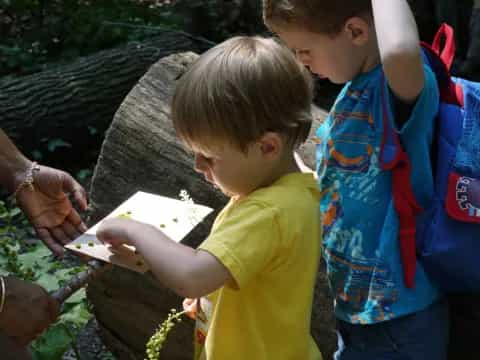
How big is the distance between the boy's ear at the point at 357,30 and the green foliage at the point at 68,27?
5457 mm

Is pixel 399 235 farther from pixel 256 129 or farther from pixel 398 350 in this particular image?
Answer: pixel 256 129

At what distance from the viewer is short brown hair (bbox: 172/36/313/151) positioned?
188cm

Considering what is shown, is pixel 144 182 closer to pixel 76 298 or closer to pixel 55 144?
pixel 76 298

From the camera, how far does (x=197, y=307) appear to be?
2.22m

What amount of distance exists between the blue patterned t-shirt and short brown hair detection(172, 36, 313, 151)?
21 centimetres

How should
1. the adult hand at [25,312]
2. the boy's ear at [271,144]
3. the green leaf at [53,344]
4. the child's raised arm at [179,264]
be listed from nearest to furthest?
the child's raised arm at [179,264], the boy's ear at [271,144], the adult hand at [25,312], the green leaf at [53,344]

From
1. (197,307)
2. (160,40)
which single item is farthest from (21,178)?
(160,40)

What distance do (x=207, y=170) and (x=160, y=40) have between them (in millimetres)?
5080

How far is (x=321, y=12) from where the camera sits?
2.05 metres

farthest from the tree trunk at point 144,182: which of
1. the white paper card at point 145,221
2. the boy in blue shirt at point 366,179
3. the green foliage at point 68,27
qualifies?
the green foliage at point 68,27

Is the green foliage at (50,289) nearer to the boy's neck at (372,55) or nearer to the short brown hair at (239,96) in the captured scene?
the short brown hair at (239,96)

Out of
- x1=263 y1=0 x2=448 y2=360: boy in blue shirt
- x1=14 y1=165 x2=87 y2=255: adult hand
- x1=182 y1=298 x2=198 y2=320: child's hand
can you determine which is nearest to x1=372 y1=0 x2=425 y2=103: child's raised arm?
x1=263 y1=0 x2=448 y2=360: boy in blue shirt

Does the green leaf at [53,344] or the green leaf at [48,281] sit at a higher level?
the green leaf at [48,281]

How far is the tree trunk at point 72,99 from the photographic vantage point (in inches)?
234
